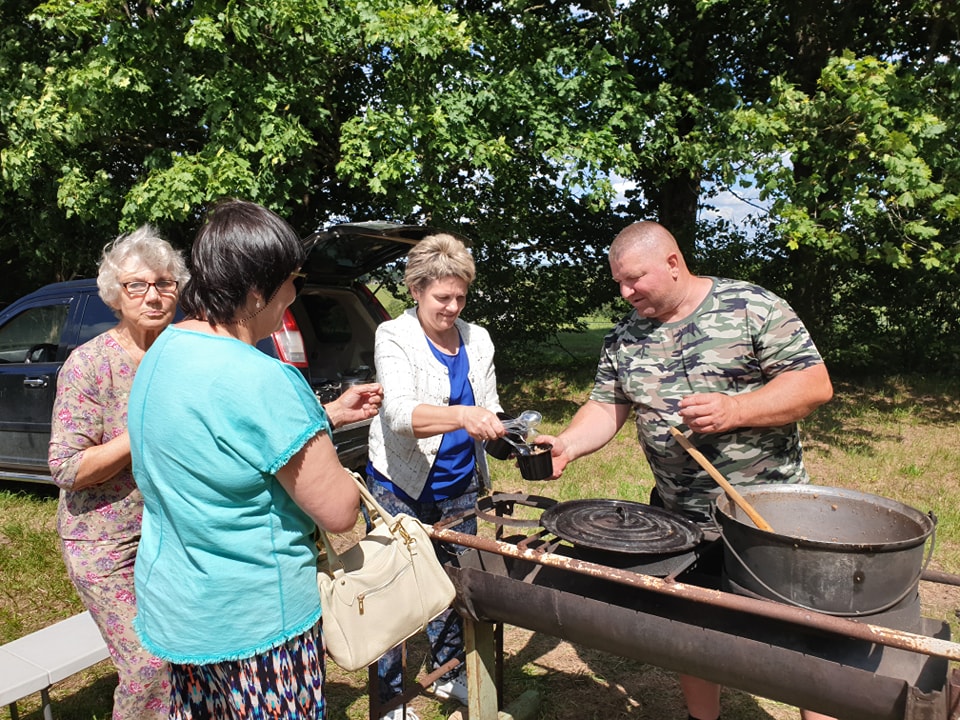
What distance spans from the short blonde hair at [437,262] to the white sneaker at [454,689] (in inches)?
71.8

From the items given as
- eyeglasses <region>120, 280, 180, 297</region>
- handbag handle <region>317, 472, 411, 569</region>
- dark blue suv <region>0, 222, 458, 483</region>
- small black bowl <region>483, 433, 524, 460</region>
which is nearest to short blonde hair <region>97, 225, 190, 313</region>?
eyeglasses <region>120, 280, 180, 297</region>

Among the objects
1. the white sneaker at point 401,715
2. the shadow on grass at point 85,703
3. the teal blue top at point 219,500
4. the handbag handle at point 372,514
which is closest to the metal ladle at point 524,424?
the handbag handle at point 372,514

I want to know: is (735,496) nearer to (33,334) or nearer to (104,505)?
(104,505)

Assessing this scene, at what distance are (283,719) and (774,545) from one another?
1.30 metres

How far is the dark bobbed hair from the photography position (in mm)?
1570

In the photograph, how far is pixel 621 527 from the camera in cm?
224

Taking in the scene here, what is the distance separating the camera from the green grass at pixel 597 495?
3.30 meters

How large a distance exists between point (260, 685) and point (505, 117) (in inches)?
230

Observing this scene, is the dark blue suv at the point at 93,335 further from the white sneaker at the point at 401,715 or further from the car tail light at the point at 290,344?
the white sneaker at the point at 401,715

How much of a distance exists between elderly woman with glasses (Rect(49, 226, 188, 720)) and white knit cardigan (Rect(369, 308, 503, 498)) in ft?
3.00

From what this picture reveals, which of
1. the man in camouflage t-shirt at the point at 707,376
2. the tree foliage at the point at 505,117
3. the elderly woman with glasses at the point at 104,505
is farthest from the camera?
the tree foliage at the point at 505,117

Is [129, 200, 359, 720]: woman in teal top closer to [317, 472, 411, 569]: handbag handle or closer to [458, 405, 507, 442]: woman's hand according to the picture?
[317, 472, 411, 569]: handbag handle

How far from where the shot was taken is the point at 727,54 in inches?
363

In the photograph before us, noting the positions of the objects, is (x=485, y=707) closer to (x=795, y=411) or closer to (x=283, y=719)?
(x=283, y=719)
